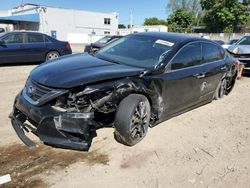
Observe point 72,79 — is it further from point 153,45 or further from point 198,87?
point 198,87

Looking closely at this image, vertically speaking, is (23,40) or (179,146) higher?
(23,40)

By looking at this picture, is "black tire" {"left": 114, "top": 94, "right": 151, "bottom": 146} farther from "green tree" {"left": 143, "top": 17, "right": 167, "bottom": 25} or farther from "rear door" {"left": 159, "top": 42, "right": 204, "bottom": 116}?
"green tree" {"left": 143, "top": 17, "right": 167, "bottom": 25}

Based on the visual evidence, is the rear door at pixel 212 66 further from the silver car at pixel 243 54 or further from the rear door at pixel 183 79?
the silver car at pixel 243 54

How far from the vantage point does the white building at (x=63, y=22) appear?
43.3m

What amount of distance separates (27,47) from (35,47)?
34 centimetres

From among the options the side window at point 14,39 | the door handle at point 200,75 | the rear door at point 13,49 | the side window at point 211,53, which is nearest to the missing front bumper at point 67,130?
the door handle at point 200,75

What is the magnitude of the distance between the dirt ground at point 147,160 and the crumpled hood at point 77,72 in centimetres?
99

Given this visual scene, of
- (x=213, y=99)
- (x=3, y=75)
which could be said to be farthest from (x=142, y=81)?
(x=3, y=75)

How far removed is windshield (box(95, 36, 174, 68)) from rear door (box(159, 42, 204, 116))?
0.25 meters

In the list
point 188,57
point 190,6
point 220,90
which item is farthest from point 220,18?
point 188,57

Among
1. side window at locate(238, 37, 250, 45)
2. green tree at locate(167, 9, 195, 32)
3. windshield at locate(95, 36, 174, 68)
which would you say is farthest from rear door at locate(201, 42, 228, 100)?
green tree at locate(167, 9, 195, 32)

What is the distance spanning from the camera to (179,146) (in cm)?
442

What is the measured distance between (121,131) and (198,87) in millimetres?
2147

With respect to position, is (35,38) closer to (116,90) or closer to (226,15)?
(116,90)
